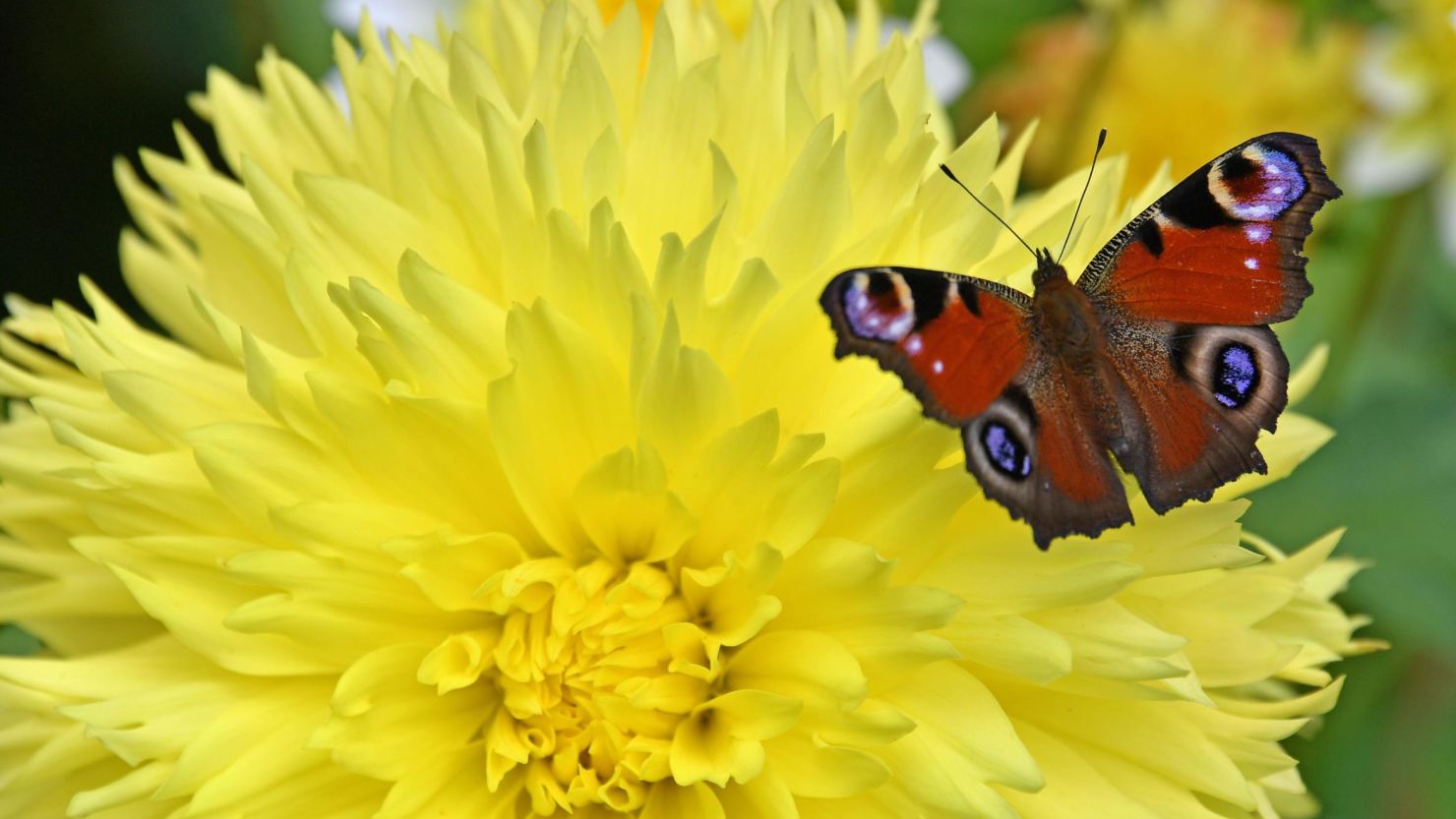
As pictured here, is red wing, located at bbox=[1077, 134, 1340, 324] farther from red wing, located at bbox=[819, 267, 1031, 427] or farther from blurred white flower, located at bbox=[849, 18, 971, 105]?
blurred white flower, located at bbox=[849, 18, 971, 105]

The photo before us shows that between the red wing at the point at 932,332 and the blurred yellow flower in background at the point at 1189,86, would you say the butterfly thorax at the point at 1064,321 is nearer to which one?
the red wing at the point at 932,332

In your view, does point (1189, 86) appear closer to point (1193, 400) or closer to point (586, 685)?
point (1193, 400)

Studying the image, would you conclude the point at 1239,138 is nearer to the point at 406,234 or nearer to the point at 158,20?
the point at 406,234

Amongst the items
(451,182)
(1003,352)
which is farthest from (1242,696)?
(451,182)

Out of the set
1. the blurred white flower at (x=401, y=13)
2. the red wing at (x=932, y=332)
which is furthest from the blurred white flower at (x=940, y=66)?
the red wing at (x=932, y=332)

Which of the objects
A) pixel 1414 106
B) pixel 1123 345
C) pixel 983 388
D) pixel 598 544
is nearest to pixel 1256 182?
pixel 1123 345

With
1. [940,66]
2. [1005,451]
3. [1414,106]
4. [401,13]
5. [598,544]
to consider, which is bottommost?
[1005,451]
